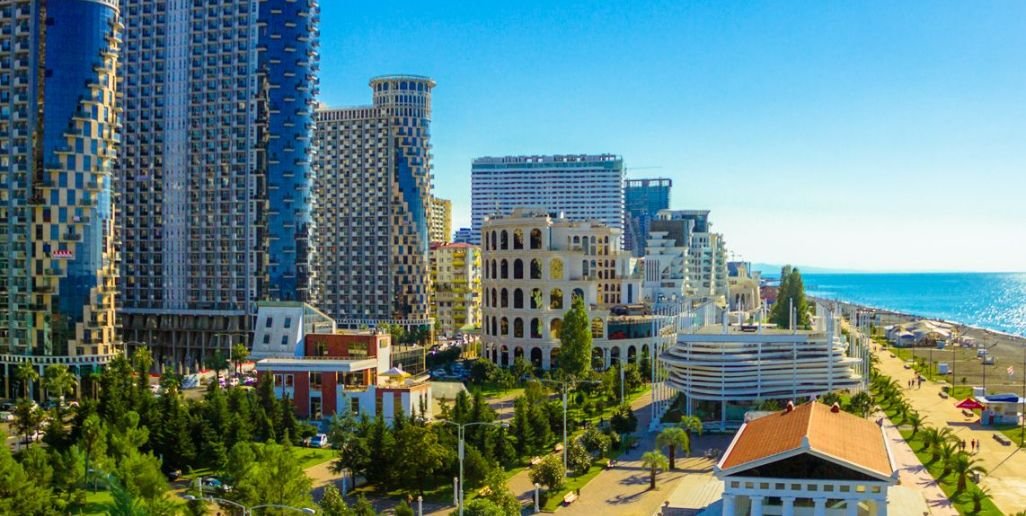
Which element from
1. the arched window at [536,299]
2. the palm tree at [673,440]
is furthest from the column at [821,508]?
the arched window at [536,299]

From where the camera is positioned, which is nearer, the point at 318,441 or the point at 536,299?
the point at 318,441

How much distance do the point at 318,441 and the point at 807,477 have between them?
4264 cm

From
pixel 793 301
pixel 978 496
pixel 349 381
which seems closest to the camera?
pixel 978 496

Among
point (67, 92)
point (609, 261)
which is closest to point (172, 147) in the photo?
point (67, 92)

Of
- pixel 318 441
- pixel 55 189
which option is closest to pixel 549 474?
pixel 318 441

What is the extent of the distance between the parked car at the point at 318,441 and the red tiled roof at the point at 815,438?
3498 centimetres

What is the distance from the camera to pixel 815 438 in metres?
47.2

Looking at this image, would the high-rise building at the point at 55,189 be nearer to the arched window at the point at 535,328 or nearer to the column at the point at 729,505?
the arched window at the point at 535,328

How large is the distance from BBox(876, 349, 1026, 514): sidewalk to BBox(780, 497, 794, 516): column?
2072 cm

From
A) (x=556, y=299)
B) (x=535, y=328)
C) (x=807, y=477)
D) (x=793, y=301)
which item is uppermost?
(x=556, y=299)

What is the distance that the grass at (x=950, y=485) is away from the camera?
58.2 meters

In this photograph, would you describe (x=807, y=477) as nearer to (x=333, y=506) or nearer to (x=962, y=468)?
(x=962, y=468)

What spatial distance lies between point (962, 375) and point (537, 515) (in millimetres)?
94809

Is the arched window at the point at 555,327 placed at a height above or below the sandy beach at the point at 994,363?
above
